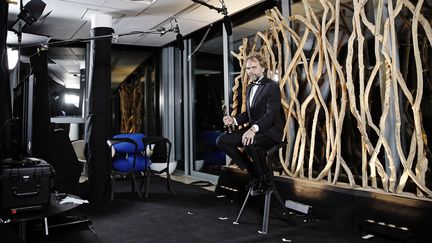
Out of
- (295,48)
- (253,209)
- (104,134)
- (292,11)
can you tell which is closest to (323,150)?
(253,209)

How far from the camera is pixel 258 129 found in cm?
264

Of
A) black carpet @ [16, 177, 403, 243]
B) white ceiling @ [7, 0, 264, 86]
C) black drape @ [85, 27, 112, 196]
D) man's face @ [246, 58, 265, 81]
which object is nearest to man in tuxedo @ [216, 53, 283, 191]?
man's face @ [246, 58, 265, 81]

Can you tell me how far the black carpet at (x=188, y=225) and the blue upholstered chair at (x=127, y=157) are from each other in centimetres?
32

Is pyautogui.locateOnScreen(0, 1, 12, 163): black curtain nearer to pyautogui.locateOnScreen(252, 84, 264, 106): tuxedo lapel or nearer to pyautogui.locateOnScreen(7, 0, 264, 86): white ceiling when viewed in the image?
pyautogui.locateOnScreen(7, 0, 264, 86): white ceiling

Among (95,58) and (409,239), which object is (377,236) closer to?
(409,239)

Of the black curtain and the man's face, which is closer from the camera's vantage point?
the black curtain

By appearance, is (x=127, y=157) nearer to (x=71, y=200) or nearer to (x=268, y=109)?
(x=71, y=200)

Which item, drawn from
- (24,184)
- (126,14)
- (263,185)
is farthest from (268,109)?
(126,14)

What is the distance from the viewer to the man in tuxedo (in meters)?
2.66

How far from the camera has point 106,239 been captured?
7.77 feet

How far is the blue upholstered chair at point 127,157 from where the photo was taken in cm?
369

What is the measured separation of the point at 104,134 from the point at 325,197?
111 inches

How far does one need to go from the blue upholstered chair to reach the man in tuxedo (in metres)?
1.33

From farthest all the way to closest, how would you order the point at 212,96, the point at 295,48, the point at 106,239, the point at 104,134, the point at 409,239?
the point at 212,96 < the point at 104,134 < the point at 295,48 < the point at 106,239 < the point at 409,239
